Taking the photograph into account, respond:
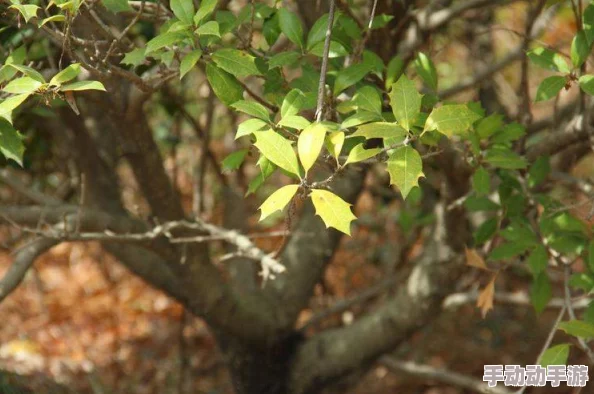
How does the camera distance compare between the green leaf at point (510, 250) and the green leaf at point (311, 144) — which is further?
the green leaf at point (510, 250)

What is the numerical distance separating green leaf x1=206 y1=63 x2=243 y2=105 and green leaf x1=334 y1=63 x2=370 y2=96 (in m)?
0.20

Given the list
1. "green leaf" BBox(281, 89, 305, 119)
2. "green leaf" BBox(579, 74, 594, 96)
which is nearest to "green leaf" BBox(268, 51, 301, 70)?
"green leaf" BBox(281, 89, 305, 119)

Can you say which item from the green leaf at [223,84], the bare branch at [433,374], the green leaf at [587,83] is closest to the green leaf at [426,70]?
the green leaf at [587,83]

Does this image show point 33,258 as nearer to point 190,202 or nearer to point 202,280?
point 202,280

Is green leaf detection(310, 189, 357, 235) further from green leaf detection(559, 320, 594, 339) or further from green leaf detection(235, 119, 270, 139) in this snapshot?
green leaf detection(559, 320, 594, 339)

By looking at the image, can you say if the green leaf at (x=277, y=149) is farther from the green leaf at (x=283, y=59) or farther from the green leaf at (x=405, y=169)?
A: the green leaf at (x=283, y=59)

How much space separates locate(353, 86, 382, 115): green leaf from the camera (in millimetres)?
1513

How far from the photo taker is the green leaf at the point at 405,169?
1.33 metres

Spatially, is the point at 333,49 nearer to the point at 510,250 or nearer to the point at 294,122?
the point at 294,122

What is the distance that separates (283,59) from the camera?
1602 mm

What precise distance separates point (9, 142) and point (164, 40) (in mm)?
366

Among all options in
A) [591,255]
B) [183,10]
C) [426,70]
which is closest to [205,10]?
[183,10]

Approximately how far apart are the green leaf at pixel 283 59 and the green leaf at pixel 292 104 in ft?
0.39

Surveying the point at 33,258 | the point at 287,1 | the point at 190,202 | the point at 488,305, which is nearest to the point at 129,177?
the point at 190,202
